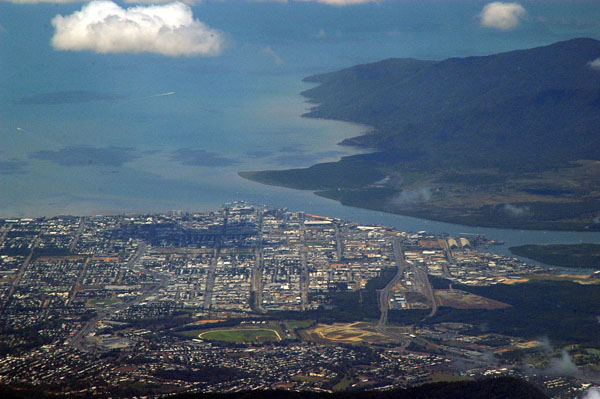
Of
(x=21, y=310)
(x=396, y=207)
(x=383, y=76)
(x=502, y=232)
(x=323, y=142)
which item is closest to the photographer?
(x=21, y=310)

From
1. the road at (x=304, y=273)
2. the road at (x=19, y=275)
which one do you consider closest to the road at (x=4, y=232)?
the road at (x=19, y=275)

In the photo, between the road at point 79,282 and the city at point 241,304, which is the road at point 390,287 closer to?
the city at point 241,304

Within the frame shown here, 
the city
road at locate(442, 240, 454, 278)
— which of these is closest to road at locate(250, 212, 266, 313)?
the city

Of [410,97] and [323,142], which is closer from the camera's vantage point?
[323,142]

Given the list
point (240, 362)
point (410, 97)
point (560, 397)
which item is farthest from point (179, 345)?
point (410, 97)

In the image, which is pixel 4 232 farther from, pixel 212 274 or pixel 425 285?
pixel 425 285

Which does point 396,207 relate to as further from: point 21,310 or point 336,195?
point 21,310

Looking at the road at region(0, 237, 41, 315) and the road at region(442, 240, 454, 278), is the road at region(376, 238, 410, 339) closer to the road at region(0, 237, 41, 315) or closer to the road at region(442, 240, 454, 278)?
the road at region(442, 240, 454, 278)

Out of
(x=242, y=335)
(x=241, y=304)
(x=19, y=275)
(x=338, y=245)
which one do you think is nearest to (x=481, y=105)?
(x=338, y=245)
